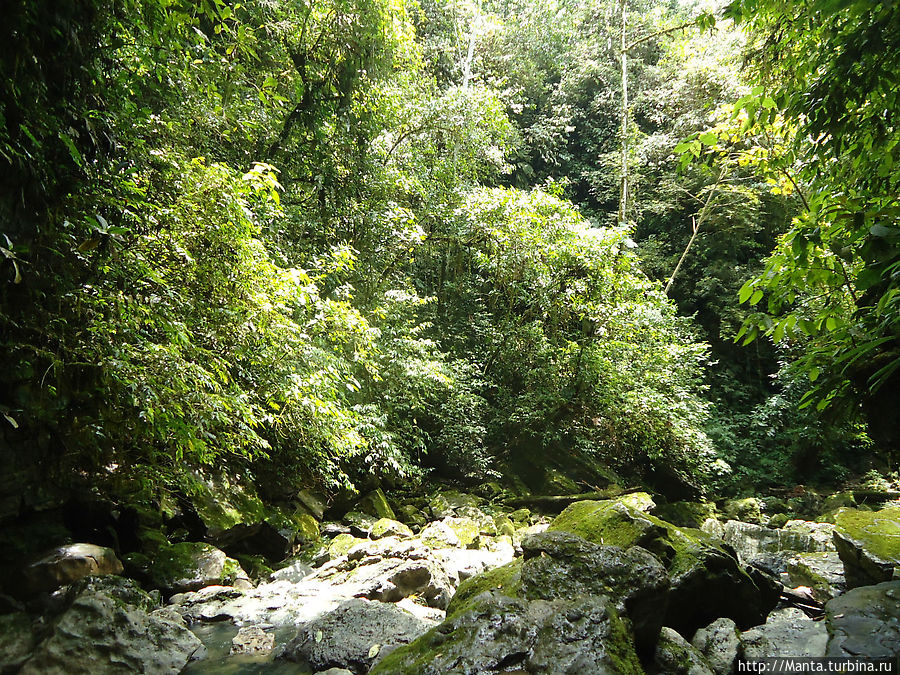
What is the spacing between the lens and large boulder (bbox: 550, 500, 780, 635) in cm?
391

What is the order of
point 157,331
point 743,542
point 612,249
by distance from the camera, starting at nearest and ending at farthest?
point 157,331 < point 743,542 < point 612,249

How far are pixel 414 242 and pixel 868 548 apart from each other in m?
8.78

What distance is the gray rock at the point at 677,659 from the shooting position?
3025mm

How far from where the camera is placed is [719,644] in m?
3.38

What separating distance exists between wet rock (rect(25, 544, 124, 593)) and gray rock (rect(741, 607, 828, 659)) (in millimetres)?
5165

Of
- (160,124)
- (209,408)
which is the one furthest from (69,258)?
(160,124)

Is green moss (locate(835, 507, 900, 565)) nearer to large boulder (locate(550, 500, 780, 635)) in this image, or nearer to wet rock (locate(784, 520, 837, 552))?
large boulder (locate(550, 500, 780, 635))

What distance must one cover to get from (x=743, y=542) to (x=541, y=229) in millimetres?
7310

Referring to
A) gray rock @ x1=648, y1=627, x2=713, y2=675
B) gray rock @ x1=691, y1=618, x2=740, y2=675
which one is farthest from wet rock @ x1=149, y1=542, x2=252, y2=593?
gray rock @ x1=691, y1=618, x2=740, y2=675

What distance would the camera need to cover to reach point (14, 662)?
3.09 metres

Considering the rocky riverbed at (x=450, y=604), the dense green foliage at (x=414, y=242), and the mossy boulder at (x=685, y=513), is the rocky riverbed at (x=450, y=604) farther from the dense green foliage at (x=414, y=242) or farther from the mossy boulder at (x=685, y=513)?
the mossy boulder at (x=685, y=513)

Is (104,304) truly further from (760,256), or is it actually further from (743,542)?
(760,256)

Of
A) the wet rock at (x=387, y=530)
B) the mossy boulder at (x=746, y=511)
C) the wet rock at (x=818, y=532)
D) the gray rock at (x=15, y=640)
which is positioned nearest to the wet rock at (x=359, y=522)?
the wet rock at (x=387, y=530)

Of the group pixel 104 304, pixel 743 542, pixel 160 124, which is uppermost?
pixel 160 124
